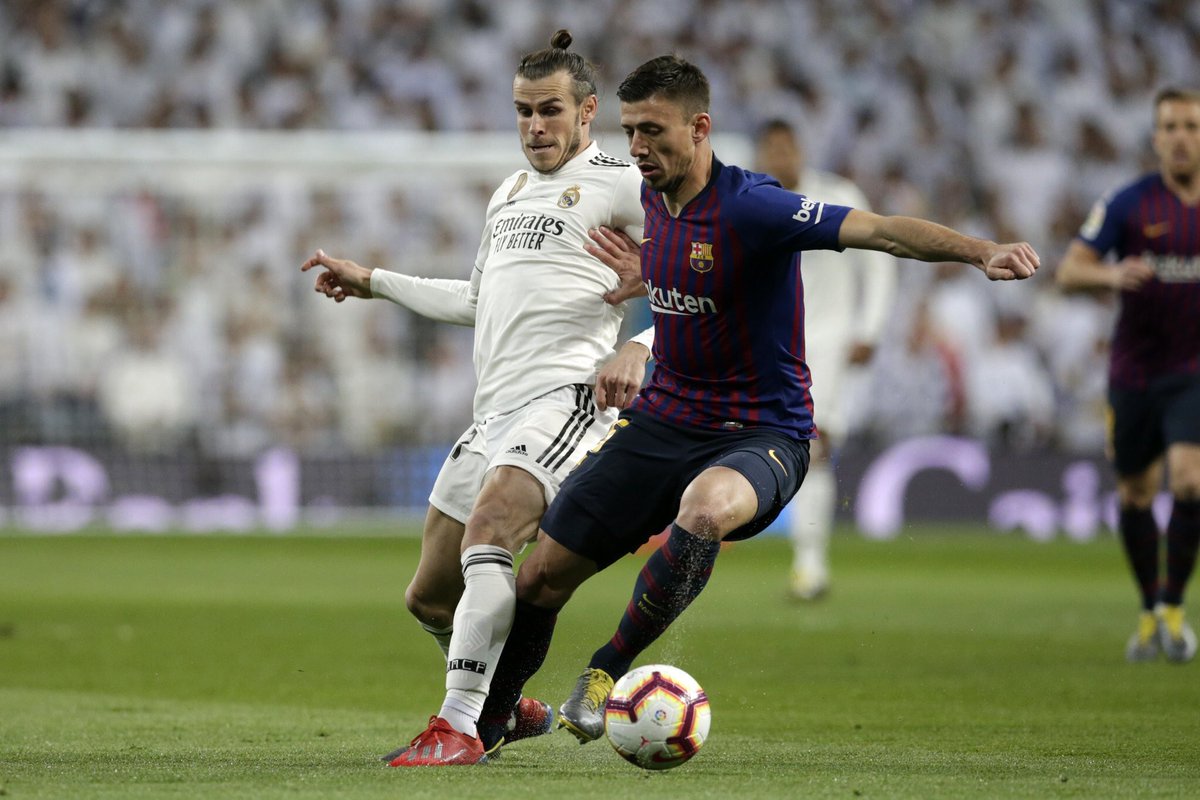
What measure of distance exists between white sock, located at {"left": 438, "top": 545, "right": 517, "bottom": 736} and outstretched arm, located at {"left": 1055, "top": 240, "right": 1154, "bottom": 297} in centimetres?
407

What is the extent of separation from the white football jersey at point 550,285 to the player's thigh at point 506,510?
1.03ft

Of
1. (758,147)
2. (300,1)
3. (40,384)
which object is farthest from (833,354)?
(300,1)

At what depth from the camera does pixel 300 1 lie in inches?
866

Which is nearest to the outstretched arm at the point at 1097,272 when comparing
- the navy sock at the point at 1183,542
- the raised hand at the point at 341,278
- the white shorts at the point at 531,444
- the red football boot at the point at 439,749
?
the navy sock at the point at 1183,542

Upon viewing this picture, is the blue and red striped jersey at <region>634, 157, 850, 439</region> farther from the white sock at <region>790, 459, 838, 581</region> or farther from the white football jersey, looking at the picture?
the white sock at <region>790, 459, 838, 581</region>

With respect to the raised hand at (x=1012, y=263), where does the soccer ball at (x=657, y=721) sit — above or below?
below

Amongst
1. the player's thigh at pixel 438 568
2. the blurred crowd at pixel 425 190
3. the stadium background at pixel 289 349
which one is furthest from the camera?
the blurred crowd at pixel 425 190

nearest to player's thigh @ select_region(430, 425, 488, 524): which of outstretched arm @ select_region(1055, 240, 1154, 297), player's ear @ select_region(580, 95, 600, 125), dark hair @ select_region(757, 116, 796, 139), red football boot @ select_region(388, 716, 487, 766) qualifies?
red football boot @ select_region(388, 716, 487, 766)

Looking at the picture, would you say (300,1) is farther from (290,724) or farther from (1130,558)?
(290,724)

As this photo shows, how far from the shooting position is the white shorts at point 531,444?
5.89 m

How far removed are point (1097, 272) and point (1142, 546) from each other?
56.0 inches

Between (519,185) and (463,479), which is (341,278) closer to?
(519,185)

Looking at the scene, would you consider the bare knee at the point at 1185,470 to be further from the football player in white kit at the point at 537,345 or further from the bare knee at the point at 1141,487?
the football player in white kit at the point at 537,345

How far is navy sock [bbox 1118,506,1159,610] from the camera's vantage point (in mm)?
9023
